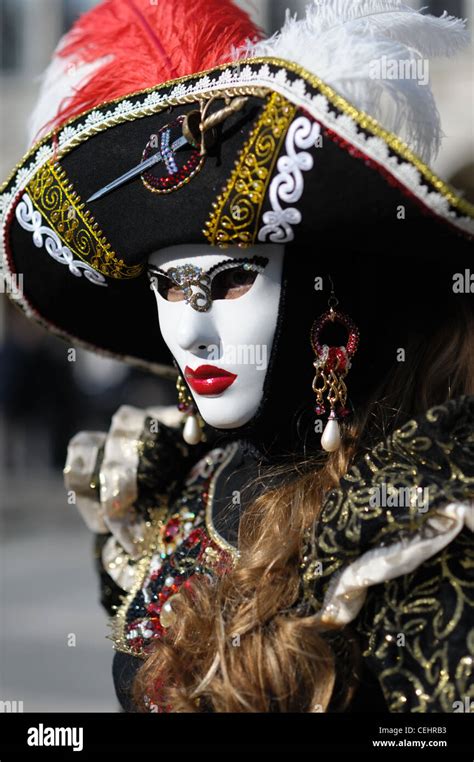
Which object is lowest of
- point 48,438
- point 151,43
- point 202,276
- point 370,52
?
point 202,276

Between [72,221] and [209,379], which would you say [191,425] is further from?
[72,221]

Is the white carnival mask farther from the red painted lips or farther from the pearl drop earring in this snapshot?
the pearl drop earring

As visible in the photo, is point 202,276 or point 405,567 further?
point 202,276

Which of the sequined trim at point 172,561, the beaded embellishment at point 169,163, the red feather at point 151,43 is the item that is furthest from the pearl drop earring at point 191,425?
the red feather at point 151,43

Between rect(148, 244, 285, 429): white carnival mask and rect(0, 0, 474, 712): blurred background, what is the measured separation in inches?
14.3

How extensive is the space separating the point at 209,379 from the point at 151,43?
677mm

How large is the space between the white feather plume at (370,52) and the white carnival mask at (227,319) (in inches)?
12.1

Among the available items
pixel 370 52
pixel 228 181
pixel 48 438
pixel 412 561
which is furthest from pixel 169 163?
pixel 48 438

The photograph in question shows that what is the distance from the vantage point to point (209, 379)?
190 cm

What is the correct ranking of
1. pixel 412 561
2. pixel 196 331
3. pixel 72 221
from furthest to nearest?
pixel 72 221 → pixel 196 331 → pixel 412 561

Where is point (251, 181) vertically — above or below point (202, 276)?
above

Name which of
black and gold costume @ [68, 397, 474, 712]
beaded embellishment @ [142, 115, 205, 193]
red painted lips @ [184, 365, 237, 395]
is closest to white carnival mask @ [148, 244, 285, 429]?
red painted lips @ [184, 365, 237, 395]

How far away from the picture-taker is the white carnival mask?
1841 mm

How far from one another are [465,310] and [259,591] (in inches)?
25.1
